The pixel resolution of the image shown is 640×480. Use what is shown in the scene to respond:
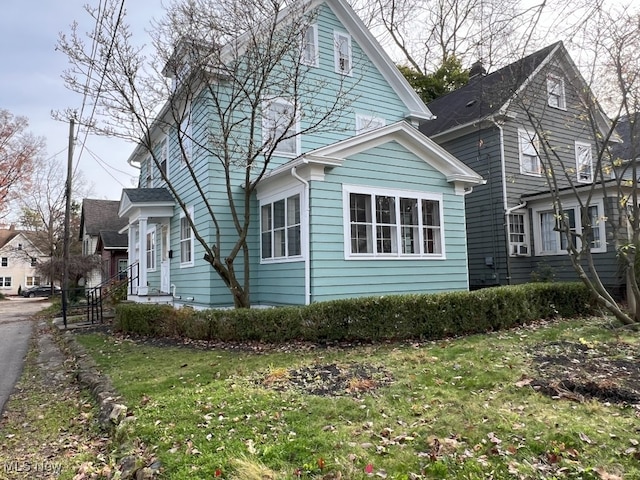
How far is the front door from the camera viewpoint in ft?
48.8

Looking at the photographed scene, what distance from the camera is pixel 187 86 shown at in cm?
1016

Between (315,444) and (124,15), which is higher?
(124,15)

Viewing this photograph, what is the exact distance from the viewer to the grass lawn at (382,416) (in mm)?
3346

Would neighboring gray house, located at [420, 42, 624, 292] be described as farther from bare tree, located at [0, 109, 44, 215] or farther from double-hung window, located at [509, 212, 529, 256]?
bare tree, located at [0, 109, 44, 215]

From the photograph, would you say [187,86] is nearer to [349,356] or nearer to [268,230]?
[268,230]

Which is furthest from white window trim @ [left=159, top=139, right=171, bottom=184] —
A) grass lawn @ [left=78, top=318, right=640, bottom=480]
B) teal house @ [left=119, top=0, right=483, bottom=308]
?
grass lawn @ [left=78, top=318, right=640, bottom=480]

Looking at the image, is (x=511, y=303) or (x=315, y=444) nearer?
(x=315, y=444)

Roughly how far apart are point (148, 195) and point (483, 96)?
10333 mm

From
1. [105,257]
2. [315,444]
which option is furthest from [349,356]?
[105,257]

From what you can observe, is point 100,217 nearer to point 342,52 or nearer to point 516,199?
point 342,52

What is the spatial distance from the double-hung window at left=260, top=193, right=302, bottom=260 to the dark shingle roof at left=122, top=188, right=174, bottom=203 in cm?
402

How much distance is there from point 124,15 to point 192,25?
1423mm

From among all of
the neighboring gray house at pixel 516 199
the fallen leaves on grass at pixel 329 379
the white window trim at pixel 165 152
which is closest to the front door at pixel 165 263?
the white window trim at pixel 165 152

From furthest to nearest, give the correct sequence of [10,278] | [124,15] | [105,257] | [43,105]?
[10,278] < [105,257] < [43,105] < [124,15]
